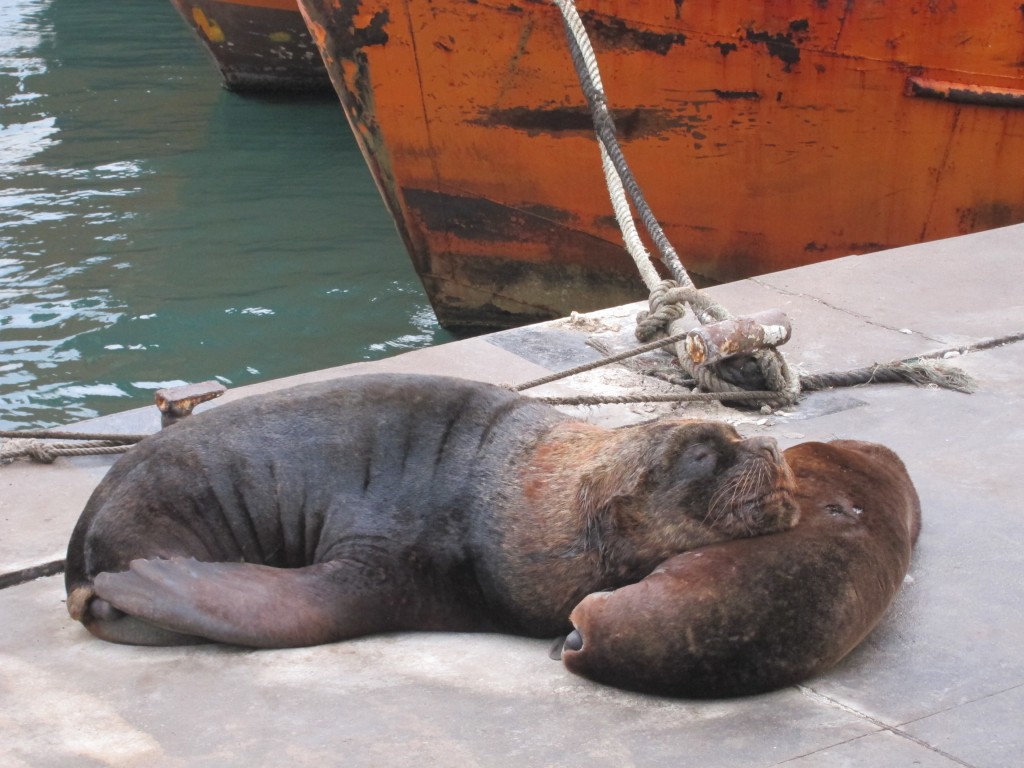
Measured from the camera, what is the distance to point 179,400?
3.87 metres

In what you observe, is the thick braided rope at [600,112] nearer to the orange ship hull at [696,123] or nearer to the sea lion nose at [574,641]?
the orange ship hull at [696,123]

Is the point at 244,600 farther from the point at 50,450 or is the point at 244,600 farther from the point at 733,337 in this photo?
the point at 733,337

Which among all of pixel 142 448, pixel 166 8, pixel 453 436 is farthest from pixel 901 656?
pixel 166 8

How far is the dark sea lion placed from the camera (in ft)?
8.69

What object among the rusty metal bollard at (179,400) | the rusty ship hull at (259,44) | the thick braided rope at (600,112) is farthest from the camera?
the rusty ship hull at (259,44)

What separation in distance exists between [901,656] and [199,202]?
10.2m

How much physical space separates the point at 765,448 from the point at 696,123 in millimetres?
5113

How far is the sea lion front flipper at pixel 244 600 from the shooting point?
294 cm

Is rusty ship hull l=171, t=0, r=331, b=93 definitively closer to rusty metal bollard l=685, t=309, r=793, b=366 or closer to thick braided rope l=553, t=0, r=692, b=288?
thick braided rope l=553, t=0, r=692, b=288

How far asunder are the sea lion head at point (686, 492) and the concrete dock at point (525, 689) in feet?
1.16

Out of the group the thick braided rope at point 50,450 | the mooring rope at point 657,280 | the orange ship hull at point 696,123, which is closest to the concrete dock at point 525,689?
the thick braided rope at point 50,450

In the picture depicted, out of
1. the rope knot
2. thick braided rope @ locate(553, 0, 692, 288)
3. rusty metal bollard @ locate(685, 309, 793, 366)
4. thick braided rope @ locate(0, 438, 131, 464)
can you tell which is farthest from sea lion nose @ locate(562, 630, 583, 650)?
thick braided rope @ locate(553, 0, 692, 288)

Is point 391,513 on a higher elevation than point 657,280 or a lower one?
lower

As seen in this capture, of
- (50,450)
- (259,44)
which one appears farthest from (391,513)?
(259,44)
